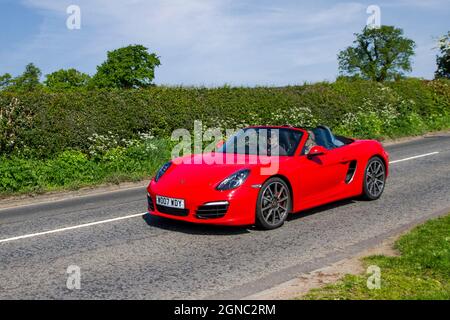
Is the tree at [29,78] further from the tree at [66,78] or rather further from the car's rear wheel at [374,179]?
the car's rear wheel at [374,179]

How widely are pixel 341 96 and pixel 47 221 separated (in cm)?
1626

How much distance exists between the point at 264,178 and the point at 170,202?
135cm

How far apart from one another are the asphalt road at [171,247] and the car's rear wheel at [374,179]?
9.1 inches

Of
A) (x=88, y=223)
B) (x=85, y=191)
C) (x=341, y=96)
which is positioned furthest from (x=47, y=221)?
(x=341, y=96)

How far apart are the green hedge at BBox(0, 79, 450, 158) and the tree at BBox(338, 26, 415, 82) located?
55.5 m

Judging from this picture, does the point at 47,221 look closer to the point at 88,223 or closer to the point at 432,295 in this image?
the point at 88,223

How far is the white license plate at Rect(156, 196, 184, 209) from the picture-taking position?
7.37 m

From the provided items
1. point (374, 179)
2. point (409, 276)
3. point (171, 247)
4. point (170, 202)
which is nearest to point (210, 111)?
point (374, 179)

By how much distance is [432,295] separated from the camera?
4812 mm

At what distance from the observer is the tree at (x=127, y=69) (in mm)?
60531

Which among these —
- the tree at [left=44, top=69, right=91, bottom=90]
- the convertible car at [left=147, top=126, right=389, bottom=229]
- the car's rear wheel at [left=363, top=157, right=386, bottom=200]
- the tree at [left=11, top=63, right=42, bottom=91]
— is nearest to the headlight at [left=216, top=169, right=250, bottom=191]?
the convertible car at [left=147, top=126, right=389, bottom=229]

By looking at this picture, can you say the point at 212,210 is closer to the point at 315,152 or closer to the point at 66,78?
the point at 315,152

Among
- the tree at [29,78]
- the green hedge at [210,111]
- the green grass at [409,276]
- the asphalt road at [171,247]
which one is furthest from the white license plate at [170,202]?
the tree at [29,78]
